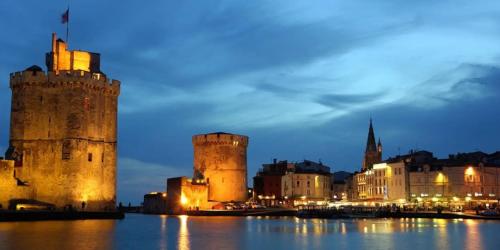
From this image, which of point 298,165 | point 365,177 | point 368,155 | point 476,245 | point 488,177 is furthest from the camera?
point 368,155

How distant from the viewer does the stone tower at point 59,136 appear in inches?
1900

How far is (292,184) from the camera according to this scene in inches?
3312

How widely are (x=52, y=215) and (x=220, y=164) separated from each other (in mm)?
29656

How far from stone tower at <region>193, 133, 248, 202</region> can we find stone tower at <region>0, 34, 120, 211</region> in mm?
23538

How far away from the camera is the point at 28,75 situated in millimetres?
49406

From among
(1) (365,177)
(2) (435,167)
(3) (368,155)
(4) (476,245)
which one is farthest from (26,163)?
(3) (368,155)

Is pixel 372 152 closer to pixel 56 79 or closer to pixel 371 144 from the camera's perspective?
pixel 371 144

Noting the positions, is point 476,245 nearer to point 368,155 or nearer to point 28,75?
point 28,75

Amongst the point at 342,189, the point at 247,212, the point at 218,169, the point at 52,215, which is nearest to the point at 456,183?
the point at 247,212

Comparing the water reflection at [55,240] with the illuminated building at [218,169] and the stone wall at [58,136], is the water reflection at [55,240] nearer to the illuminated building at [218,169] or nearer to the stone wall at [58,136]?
the stone wall at [58,136]

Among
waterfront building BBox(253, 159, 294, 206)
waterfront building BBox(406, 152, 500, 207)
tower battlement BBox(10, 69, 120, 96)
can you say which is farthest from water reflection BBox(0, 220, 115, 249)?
waterfront building BBox(253, 159, 294, 206)

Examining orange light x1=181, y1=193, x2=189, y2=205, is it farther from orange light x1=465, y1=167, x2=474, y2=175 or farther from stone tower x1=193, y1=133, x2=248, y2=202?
orange light x1=465, y1=167, x2=474, y2=175

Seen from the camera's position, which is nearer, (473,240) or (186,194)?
(473,240)

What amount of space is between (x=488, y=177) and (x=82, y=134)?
40459 mm
